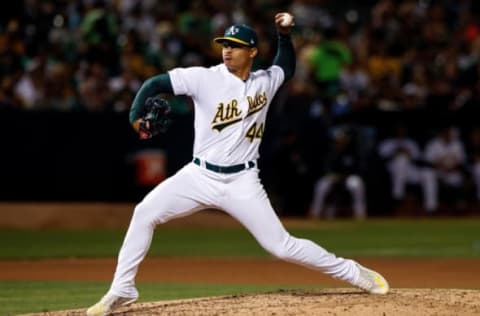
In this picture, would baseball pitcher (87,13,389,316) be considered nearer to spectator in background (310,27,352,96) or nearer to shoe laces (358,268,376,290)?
shoe laces (358,268,376,290)

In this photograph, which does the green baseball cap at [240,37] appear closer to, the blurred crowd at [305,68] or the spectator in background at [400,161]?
the blurred crowd at [305,68]

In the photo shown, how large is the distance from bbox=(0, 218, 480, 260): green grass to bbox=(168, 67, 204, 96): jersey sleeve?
22.4 ft

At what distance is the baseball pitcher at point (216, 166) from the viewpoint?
24.1 ft

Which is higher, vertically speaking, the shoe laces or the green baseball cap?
the green baseball cap

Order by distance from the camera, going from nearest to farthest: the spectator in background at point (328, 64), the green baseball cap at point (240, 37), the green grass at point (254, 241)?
the green baseball cap at point (240, 37)
the green grass at point (254, 241)
the spectator in background at point (328, 64)

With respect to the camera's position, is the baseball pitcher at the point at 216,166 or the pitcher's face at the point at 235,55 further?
the pitcher's face at the point at 235,55

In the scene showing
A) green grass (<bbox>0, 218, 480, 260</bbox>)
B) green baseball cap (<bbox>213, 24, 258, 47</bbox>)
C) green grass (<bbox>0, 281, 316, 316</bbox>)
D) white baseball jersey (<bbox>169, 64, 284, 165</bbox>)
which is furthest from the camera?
green grass (<bbox>0, 218, 480, 260</bbox>)

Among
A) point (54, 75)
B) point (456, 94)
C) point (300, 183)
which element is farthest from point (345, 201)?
point (54, 75)

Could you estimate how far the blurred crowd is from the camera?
57.6 feet

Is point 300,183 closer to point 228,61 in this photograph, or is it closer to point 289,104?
point 289,104

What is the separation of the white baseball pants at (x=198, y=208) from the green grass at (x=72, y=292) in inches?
58.4

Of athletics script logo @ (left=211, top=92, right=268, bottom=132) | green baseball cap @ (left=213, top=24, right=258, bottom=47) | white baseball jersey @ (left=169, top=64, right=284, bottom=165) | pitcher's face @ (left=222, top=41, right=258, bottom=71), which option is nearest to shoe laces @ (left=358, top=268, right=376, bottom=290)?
white baseball jersey @ (left=169, top=64, right=284, bottom=165)

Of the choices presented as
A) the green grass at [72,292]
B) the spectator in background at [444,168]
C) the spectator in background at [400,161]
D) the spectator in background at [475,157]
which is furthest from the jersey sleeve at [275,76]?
the spectator in background at [475,157]

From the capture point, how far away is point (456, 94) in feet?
64.1
